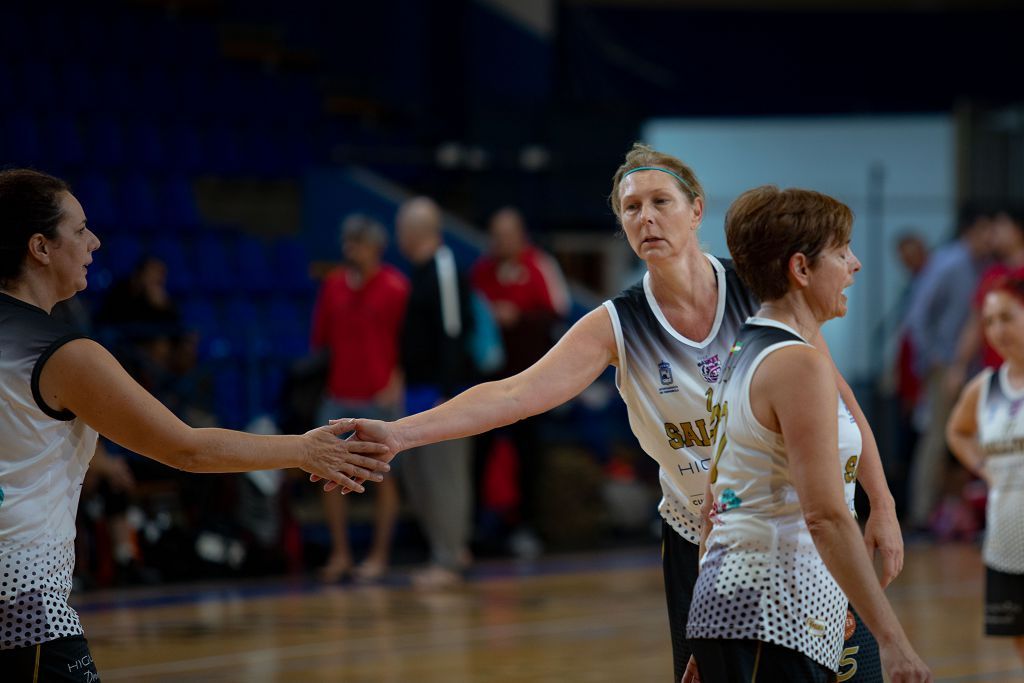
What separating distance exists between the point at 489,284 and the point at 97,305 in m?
2.83

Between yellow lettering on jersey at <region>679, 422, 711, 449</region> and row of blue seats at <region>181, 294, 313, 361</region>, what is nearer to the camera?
yellow lettering on jersey at <region>679, 422, 711, 449</region>

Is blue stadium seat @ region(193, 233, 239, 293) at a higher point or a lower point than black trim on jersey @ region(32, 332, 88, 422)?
higher

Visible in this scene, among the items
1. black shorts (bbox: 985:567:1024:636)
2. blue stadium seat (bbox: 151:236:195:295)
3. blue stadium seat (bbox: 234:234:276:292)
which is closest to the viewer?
black shorts (bbox: 985:567:1024:636)

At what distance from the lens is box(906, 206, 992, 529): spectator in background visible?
10883mm

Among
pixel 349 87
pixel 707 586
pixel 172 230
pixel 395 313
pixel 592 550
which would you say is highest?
pixel 349 87

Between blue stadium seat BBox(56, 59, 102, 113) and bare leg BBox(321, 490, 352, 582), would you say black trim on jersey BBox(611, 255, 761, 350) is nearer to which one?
bare leg BBox(321, 490, 352, 582)

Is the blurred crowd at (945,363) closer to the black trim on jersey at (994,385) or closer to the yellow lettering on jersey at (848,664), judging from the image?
the black trim on jersey at (994,385)

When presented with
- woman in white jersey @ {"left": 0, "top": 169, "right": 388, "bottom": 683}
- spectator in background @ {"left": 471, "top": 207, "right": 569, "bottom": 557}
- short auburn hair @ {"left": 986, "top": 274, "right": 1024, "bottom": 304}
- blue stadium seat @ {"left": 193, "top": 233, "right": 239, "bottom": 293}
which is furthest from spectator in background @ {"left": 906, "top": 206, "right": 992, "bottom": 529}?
woman in white jersey @ {"left": 0, "top": 169, "right": 388, "bottom": 683}

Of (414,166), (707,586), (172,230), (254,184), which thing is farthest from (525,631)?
(414,166)

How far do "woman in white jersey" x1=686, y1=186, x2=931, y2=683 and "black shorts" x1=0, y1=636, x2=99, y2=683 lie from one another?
1.23 metres

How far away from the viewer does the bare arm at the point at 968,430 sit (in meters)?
5.30

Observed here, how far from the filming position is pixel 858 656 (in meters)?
3.10

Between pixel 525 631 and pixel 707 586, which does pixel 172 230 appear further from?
pixel 707 586

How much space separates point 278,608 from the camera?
7820 mm
